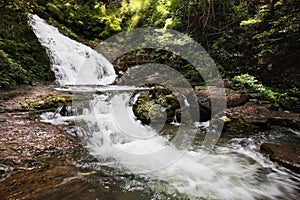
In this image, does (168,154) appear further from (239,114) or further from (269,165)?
(239,114)

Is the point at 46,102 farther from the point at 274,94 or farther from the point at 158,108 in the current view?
the point at 274,94

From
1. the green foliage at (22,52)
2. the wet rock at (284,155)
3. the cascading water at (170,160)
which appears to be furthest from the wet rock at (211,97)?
the green foliage at (22,52)

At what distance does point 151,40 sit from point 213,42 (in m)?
3.24

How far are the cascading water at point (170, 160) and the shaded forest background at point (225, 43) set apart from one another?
9.44 feet

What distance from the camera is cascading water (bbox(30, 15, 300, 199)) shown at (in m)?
2.65

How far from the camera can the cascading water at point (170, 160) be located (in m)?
2.65

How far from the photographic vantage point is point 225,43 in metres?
8.38

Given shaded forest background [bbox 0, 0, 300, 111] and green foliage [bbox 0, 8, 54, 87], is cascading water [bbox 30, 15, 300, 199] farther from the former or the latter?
shaded forest background [bbox 0, 0, 300, 111]

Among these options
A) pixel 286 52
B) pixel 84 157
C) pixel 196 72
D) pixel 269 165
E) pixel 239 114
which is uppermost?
pixel 286 52

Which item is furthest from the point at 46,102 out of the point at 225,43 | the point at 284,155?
the point at 225,43

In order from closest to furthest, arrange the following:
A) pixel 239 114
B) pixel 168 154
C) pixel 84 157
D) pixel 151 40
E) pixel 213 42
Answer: pixel 84 157
pixel 168 154
pixel 239 114
pixel 213 42
pixel 151 40

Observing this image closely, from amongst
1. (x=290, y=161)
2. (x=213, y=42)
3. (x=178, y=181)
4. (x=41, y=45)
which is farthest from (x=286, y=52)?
(x=41, y=45)

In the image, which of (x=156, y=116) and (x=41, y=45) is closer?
(x=156, y=116)

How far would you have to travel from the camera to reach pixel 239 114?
5.12 meters
